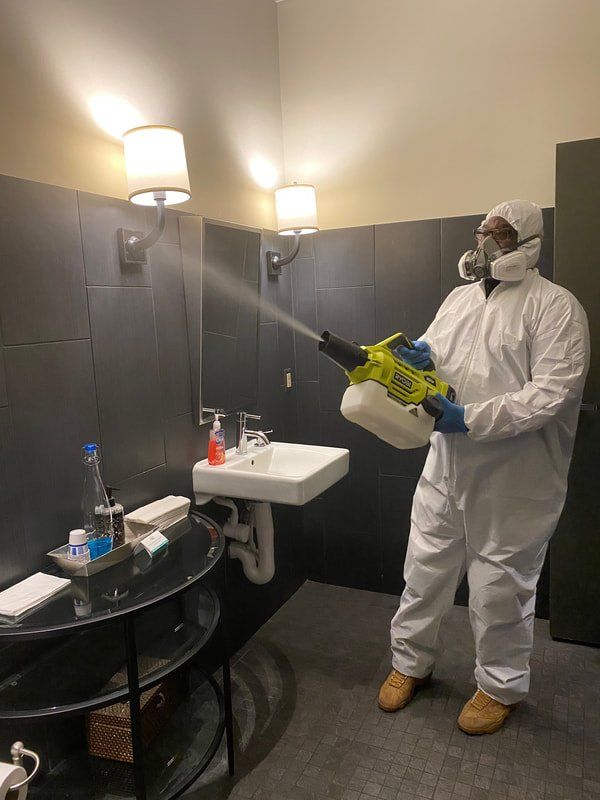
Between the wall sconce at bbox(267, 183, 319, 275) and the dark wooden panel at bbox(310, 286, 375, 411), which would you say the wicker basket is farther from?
the wall sconce at bbox(267, 183, 319, 275)

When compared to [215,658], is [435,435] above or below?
above

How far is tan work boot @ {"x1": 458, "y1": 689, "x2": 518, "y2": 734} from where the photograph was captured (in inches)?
78.6

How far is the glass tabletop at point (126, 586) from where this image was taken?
4.42 feet

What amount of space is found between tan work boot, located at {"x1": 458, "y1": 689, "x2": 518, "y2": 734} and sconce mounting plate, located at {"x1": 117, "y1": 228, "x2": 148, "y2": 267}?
1.85 m

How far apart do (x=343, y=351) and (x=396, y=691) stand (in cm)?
127

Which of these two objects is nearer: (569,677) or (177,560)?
(177,560)

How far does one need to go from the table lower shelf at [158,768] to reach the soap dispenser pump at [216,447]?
29.6 inches

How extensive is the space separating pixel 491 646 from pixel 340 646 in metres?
0.74

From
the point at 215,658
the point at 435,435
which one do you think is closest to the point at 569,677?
the point at 435,435

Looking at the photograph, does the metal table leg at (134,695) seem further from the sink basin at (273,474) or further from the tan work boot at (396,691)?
the tan work boot at (396,691)

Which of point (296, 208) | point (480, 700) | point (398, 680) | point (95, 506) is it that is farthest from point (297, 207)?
point (480, 700)

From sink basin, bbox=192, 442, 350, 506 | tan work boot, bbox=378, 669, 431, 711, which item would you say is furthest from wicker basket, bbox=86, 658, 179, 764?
tan work boot, bbox=378, 669, 431, 711

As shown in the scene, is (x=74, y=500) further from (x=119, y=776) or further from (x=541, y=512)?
(x=541, y=512)

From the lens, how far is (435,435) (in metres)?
2.12
